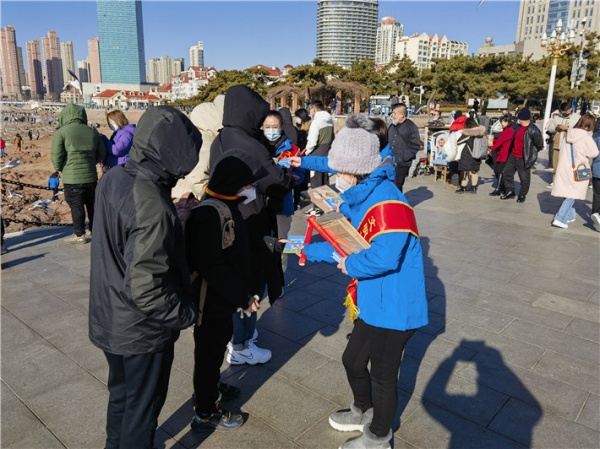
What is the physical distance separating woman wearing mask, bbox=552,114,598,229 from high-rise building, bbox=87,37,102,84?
176413 mm

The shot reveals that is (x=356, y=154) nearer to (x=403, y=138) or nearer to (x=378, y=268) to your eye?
(x=378, y=268)

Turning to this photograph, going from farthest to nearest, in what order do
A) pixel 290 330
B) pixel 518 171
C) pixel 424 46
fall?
pixel 424 46 → pixel 518 171 → pixel 290 330

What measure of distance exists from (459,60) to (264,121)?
130 ft

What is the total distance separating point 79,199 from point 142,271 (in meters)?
5.32

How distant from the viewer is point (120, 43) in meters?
158

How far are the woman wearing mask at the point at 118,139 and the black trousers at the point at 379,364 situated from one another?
4.98m

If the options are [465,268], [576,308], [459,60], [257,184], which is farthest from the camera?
[459,60]

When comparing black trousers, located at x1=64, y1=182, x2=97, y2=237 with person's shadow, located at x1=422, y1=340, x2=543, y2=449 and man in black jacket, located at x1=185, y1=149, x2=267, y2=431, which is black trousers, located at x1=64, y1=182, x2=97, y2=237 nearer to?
man in black jacket, located at x1=185, y1=149, x2=267, y2=431

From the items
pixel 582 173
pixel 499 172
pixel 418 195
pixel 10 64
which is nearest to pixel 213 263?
pixel 582 173

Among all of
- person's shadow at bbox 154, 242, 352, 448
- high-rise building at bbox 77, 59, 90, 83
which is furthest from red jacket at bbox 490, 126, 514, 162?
high-rise building at bbox 77, 59, 90, 83

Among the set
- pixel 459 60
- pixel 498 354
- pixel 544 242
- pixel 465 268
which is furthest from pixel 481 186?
pixel 459 60

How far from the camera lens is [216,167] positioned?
254cm

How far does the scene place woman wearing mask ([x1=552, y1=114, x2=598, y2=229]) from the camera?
7141mm

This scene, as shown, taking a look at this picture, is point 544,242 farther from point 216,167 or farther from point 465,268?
point 216,167
